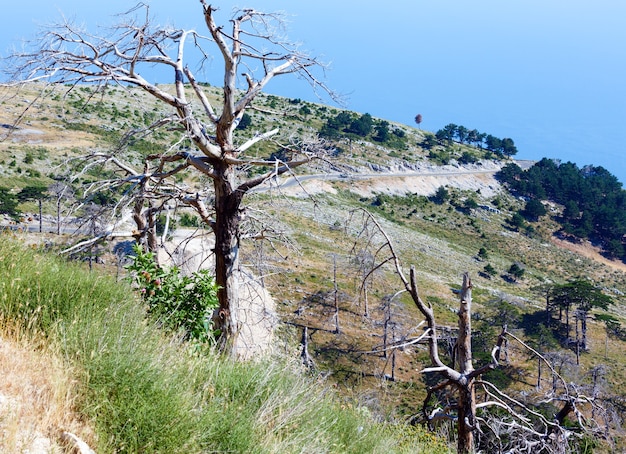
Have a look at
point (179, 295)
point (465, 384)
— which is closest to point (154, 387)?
point (179, 295)

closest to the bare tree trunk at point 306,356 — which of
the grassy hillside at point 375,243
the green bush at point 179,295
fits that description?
the grassy hillside at point 375,243

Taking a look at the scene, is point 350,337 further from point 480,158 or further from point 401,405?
point 480,158

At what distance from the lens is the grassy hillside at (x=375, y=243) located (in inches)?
318

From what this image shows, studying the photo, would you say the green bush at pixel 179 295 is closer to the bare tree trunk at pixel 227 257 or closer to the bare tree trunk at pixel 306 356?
the bare tree trunk at pixel 227 257

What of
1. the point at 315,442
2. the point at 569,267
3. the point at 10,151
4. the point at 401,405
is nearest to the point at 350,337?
the point at 401,405

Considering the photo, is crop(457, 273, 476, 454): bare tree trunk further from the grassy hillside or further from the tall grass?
the tall grass

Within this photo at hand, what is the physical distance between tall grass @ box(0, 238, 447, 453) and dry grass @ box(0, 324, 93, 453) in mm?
99

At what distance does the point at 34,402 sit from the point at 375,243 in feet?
59.4

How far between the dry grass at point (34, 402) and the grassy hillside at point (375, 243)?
1.10 ft

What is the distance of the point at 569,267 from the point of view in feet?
246

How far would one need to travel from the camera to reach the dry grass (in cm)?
296

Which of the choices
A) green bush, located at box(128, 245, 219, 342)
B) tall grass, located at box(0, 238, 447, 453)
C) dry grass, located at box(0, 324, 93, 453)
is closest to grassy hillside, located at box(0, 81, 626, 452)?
tall grass, located at box(0, 238, 447, 453)

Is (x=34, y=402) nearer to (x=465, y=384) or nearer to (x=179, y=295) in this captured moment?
(x=179, y=295)

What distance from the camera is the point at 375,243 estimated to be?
827 inches
